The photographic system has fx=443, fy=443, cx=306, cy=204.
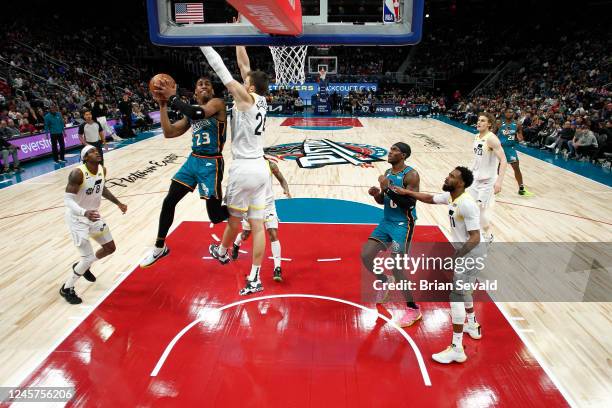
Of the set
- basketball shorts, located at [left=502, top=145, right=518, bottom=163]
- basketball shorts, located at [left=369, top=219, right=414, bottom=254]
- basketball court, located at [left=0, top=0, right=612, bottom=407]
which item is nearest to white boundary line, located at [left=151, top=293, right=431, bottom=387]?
basketball court, located at [left=0, top=0, right=612, bottom=407]

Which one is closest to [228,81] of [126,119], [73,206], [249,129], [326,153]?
[249,129]

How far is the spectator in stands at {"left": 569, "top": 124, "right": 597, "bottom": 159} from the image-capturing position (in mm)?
12664

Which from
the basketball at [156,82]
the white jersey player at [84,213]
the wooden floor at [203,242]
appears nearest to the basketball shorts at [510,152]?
the wooden floor at [203,242]

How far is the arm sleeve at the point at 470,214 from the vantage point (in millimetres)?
3725

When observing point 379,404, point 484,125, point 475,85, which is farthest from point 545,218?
point 475,85

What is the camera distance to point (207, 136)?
471cm

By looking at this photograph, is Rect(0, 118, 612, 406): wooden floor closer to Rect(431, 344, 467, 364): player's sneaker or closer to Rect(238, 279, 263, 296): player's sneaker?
Rect(431, 344, 467, 364): player's sneaker

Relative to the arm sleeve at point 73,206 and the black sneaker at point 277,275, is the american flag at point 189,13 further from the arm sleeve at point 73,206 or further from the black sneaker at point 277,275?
the black sneaker at point 277,275

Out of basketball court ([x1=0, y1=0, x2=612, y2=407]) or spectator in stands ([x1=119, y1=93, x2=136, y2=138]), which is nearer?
basketball court ([x1=0, y1=0, x2=612, y2=407])

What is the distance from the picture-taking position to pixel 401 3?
488 cm

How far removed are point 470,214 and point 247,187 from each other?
216cm

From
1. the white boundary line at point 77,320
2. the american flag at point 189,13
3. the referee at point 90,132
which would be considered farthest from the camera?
the referee at point 90,132

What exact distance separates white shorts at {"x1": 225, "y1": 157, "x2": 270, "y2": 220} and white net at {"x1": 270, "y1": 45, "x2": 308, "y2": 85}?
670cm

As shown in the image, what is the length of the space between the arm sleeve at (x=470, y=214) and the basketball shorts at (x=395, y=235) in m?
0.75
